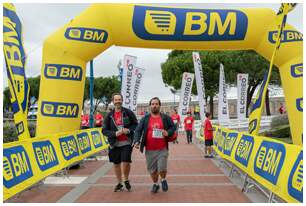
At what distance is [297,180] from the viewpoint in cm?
511

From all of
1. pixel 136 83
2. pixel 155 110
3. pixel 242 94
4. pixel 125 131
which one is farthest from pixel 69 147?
pixel 242 94

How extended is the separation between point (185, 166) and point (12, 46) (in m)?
5.77

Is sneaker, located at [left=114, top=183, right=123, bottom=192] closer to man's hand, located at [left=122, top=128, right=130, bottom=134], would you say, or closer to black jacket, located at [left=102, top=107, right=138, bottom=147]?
black jacket, located at [left=102, top=107, right=138, bottom=147]

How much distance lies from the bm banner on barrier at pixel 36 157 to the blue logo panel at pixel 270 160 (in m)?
4.15

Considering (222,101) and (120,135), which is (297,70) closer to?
(120,135)

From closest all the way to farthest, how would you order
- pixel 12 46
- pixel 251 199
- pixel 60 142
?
pixel 251 199 < pixel 12 46 < pixel 60 142

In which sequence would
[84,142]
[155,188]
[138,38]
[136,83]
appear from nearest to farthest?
[155,188] < [138,38] < [84,142] < [136,83]

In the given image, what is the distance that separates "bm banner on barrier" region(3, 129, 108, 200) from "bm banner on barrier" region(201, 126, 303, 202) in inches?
162

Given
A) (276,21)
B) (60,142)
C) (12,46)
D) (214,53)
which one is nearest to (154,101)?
(60,142)

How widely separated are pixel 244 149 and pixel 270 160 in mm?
1970

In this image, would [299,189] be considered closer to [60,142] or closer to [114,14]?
[60,142]

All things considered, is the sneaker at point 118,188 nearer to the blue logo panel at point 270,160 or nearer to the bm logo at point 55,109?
the blue logo panel at point 270,160

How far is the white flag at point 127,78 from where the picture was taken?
16969mm

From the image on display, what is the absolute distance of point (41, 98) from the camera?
32.2 ft
